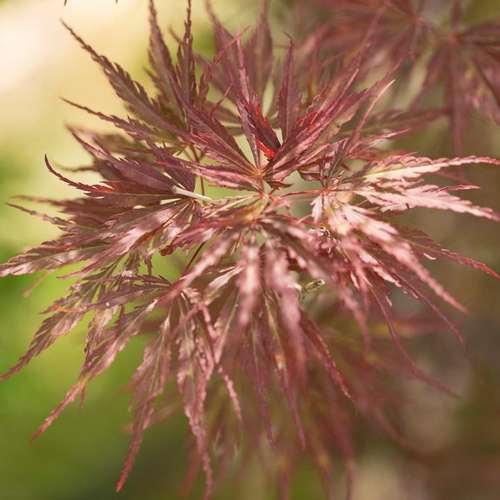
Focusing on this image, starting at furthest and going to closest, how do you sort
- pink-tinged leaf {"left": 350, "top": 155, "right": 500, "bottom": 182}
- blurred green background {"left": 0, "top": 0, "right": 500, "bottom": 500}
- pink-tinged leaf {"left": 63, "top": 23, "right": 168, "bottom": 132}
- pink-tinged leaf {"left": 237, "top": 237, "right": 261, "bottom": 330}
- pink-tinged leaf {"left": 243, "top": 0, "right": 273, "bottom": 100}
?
1. blurred green background {"left": 0, "top": 0, "right": 500, "bottom": 500}
2. pink-tinged leaf {"left": 243, "top": 0, "right": 273, "bottom": 100}
3. pink-tinged leaf {"left": 63, "top": 23, "right": 168, "bottom": 132}
4. pink-tinged leaf {"left": 350, "top": 155, "right": 500, "bottom": 182}
5. pink-tinged leaf {"left": 237, "top": 237, "right": 261, "bottom": 330}

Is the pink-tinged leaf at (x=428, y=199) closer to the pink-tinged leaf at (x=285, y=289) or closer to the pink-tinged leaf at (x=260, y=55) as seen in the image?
the pink-tinged leaf at (x=285, y=289)

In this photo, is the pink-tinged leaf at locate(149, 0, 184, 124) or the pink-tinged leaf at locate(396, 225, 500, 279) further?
the pink-tinged leaf at locate(149, 0, 184, 124)

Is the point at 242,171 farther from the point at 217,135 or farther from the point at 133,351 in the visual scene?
the point at 133,351

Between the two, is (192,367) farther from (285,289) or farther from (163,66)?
(163,66)

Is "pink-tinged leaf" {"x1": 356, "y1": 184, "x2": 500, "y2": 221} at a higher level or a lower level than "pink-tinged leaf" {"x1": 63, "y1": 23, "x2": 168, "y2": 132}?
lower

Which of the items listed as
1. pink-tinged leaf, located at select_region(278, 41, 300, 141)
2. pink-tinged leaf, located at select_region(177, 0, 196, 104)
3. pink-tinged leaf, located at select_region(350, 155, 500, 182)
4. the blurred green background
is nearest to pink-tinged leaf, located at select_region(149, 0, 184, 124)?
pink-tinged leaf, located at select_region(177, 0, 196, 104)

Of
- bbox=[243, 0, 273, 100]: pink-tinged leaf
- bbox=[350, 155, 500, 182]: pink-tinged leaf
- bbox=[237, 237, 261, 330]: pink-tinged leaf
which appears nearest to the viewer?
bbox=[237, 237, 261, 330]: pink-tinged leaf

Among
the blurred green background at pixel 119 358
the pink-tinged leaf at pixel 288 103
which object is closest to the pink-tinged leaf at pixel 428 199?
the pink-tinged leaf at pixel 288 103

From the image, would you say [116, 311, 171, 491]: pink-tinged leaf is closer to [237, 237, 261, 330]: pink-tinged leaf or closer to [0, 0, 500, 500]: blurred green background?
[237, 237, 261, 330]: pink-tinged leaf

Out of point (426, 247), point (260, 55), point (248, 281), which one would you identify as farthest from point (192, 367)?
point (260, 55)
